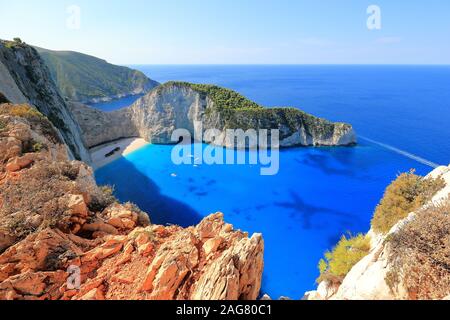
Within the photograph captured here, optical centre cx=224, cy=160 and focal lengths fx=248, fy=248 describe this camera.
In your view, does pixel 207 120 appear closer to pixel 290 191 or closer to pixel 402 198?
pixel 290 191

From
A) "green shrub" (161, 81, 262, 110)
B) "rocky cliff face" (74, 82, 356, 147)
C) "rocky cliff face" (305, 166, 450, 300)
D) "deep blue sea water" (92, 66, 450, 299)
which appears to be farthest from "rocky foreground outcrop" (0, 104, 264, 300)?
"green shrub" (161, 81, 262, 110)

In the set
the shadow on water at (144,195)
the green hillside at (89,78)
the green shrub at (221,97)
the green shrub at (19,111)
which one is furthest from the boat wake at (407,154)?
the green hillside at (89,78)

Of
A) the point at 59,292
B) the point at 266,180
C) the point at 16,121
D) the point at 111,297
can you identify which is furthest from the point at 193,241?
the point at 266,180

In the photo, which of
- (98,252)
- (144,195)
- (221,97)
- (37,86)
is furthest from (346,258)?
(221,97)

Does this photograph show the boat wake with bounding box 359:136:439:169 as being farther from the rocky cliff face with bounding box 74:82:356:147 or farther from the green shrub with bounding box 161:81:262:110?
the green shrub with bounding box 161:81:262:110

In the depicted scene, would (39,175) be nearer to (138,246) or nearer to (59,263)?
(59,263)

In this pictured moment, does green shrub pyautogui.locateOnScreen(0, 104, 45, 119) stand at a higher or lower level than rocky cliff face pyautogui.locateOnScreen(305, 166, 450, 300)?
higher
